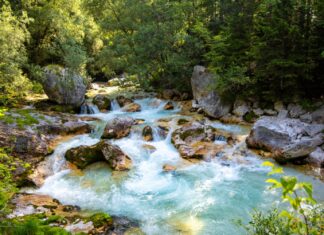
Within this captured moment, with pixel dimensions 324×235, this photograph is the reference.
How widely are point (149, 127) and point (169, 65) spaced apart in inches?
314

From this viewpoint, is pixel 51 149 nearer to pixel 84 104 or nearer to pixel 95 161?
pixel 95 161

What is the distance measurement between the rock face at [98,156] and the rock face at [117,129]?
2.04 meters

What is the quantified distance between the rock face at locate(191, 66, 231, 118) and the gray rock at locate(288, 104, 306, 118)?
3618 millimetres

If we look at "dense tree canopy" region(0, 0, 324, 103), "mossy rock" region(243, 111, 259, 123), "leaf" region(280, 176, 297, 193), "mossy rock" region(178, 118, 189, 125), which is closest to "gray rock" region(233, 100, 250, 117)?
"mossy rock" region(243, 111, 259, 123)

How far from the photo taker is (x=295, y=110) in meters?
14.6

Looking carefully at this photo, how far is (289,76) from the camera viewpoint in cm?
1378

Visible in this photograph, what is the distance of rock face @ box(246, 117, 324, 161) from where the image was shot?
1142 cm

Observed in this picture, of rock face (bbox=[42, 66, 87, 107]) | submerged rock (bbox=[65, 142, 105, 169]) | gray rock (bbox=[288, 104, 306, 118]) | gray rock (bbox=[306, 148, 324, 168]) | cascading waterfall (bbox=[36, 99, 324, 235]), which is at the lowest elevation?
cascading waterfall (bbox=[36, 99, 324, 235])

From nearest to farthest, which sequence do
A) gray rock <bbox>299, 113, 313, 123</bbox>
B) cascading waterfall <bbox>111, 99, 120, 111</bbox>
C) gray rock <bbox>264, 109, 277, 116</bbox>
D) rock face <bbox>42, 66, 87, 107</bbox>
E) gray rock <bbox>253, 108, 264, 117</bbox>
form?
gray rock <bbox>299, 113, 313, 123</bbox> < gray rock <bbox>264, 109, 277, 116</bbox> < gray rock <bbox>253, 108, 264, 117</bbox> < rock face <bbox>42, 66, 87, 107</bbox> < cascading waterfall <bbox>111, 99, 120, 111</bbox>

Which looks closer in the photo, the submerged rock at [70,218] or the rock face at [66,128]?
the submerged rock at [70,218]

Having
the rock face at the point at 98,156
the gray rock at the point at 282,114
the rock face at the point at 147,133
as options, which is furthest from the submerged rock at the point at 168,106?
the rock face at the point at 98,156

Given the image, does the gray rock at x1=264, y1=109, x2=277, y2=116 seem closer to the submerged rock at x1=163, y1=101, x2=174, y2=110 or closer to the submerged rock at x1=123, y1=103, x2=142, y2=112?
the submerged rock at x1=163, y1=101, x2=174, y2=110

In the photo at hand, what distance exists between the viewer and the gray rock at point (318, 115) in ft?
43.1

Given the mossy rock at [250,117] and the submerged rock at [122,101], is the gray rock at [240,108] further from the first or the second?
the submerged rock at [122,101]
